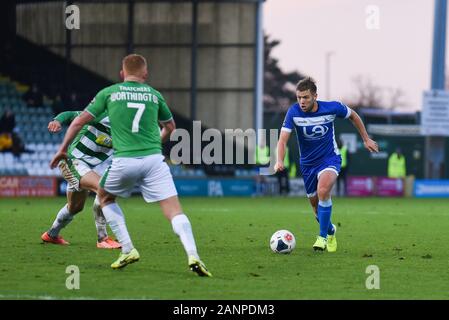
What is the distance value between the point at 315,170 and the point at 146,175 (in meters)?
3.63

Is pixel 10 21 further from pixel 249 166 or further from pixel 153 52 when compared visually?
pixel 249 166

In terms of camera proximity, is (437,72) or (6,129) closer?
(6,129)

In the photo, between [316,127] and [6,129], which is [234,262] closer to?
[316,127]

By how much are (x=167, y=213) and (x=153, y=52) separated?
1087 inches

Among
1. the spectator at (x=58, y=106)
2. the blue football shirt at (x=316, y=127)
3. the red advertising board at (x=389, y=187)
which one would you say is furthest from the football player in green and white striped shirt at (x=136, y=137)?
the red advertising board at (x=389, y=187)

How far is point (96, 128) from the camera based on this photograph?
1223cm

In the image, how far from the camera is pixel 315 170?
1273 centimetres

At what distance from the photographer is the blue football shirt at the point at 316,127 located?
12477 mm

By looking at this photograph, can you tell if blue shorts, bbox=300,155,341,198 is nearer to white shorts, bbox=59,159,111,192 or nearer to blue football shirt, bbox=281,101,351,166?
blue football shirt, bbox=281,101,351,166

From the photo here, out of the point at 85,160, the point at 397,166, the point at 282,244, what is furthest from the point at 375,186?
the point at 85,160

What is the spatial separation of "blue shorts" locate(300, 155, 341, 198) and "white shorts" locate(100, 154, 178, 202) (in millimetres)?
3461
